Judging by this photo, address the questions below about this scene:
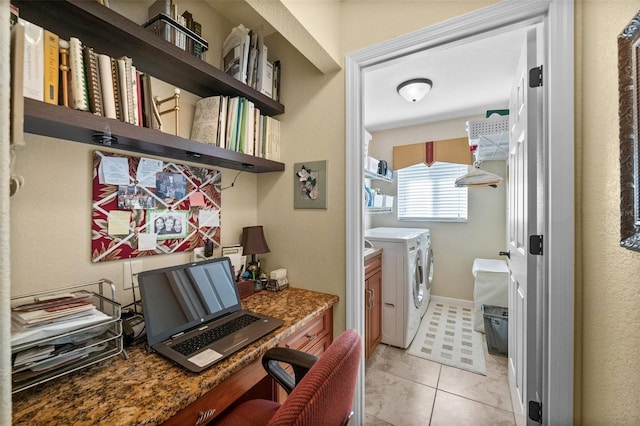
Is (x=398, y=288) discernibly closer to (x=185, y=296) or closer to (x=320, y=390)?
(x=185, y=296)

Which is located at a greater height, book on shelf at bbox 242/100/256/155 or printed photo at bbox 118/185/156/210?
book on shelf at bbox 242/100/256/155

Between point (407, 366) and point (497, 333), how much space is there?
2.95 ft

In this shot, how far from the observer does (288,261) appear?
5.62ft

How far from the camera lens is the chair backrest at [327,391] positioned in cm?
52

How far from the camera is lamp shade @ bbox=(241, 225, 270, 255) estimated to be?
1591 mm

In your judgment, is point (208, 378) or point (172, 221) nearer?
point (208, 378)

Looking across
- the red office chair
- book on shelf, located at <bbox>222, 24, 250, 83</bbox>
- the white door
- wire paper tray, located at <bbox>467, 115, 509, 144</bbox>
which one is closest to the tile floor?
the white door

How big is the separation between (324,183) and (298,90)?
67 cm

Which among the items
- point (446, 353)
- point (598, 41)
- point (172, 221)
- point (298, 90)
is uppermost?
point (298, 90)

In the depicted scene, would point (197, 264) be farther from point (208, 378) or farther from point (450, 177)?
point (450, 177)

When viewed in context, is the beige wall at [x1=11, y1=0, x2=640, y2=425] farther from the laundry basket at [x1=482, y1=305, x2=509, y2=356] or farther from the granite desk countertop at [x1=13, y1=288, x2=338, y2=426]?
the laundry basket at [x1=482, y1=305, x2=509, y2=356]

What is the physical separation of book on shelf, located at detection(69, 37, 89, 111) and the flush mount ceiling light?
2.44 metres

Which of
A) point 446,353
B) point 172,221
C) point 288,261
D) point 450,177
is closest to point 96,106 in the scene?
point 172,221

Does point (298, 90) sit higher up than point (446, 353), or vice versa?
point (298, 90)
